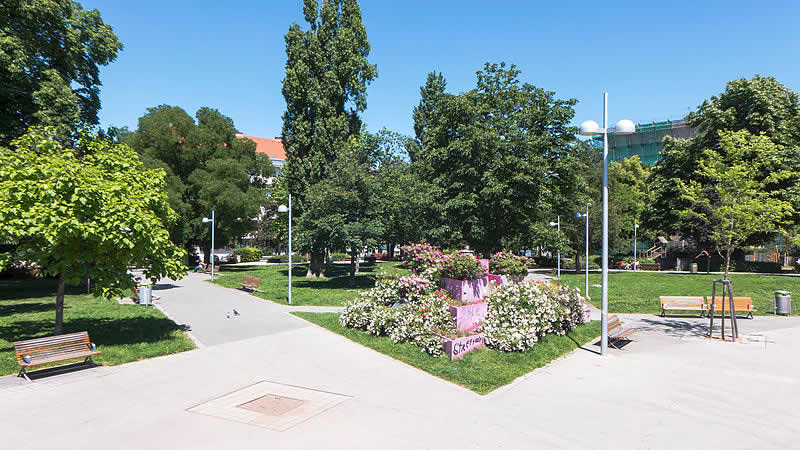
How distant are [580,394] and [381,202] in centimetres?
1634

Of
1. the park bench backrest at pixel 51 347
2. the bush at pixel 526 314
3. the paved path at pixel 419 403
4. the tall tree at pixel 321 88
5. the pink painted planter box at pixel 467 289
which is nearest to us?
the paved path at pixel 419 403

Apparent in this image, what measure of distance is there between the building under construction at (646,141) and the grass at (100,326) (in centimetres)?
7179

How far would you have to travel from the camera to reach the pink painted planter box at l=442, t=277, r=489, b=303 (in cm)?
1281

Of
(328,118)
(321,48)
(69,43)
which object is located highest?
(321,48)

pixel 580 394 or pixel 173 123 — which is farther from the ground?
pixel 173 123

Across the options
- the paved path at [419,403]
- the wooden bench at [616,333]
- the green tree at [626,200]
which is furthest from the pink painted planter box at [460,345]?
the green tree at [626,200]

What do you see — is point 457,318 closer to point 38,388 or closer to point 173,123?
point 38,388

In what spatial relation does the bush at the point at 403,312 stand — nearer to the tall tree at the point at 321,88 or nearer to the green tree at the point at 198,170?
the tall tree at the point at 321,88

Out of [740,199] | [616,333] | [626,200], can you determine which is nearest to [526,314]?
[616,333]

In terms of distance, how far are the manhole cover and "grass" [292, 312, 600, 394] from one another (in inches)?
123

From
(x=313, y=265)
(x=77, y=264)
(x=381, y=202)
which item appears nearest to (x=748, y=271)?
(x=381, y=202)

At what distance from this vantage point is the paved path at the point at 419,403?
251 inches

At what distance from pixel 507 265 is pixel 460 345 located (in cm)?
452

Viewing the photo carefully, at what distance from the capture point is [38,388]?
27.6ft
